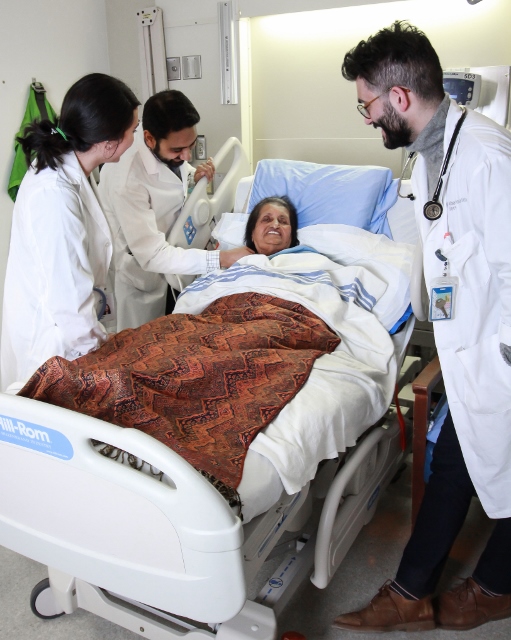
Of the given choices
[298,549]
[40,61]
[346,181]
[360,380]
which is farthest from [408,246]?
[40,61]

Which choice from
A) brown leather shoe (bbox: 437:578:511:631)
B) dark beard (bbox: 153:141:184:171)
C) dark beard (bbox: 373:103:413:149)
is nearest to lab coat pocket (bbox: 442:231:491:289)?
dark beard (bbox: 373:103:413:149)

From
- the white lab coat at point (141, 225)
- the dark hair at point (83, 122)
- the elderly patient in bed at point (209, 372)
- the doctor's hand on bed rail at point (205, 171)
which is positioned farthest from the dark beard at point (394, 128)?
the doctor's hand on bed rail at point (205, 171)

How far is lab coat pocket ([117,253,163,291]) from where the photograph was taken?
110 inches

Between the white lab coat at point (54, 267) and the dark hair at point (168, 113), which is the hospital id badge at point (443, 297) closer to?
the white lab coat at point (54, 267)

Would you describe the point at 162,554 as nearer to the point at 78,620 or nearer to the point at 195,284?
the point at 78,620

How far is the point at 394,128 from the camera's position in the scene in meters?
1.69

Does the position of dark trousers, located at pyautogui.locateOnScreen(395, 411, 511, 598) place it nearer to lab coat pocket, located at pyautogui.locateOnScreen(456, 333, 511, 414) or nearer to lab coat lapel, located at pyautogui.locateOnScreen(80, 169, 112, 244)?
lab coat pocket, located at pyautogui.locateOnScreen(456, 333, 511, 414)

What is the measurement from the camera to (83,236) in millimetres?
1880

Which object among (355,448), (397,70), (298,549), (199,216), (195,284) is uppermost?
(397,70)

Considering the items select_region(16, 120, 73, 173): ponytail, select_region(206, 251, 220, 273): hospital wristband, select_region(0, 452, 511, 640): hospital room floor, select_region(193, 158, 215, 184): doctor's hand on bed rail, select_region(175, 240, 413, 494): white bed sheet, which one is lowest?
select_region(0, 452, 511, 640): hospital room floor

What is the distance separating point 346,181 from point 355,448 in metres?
1.30

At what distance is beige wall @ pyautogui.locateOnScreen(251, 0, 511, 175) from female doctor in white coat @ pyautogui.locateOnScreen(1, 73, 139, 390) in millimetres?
1718

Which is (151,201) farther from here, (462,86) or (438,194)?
(438,194)

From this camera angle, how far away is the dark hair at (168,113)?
8.65 ft
